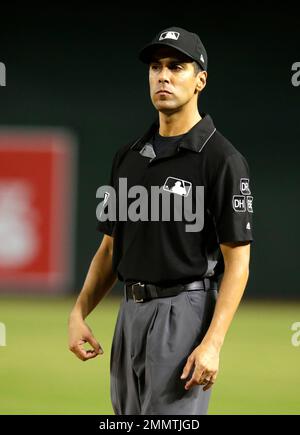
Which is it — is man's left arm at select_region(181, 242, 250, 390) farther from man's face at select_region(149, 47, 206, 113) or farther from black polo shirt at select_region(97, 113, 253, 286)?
man's face at select_region(149, 47, 206, 113)

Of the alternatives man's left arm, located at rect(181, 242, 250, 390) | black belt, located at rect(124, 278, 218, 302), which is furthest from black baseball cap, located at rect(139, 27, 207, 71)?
black belt, located at rect(124, 278, 218, 302)

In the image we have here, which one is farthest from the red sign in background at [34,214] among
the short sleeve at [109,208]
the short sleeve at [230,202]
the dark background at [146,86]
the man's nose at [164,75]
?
the short sleeve at [230,202]

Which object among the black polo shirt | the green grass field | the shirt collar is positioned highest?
the shirt collar

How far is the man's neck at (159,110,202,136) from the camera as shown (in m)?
2.98

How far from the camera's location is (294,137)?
1345cm

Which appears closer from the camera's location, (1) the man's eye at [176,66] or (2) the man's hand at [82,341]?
(1) the man's eye at [176,66]

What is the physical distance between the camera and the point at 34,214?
12742 millimetres

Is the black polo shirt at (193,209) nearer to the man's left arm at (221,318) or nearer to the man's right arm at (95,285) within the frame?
the man's left arm at (221,318)

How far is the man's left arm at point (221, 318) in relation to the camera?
8.80ft

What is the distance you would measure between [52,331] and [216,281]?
6.55 m

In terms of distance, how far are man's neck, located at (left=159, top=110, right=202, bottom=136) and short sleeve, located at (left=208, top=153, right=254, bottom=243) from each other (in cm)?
25

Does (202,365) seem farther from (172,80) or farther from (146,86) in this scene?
(146,86)

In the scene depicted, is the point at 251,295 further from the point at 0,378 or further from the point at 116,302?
the point at 0,378

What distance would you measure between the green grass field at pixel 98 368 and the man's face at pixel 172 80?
285 centimetres
